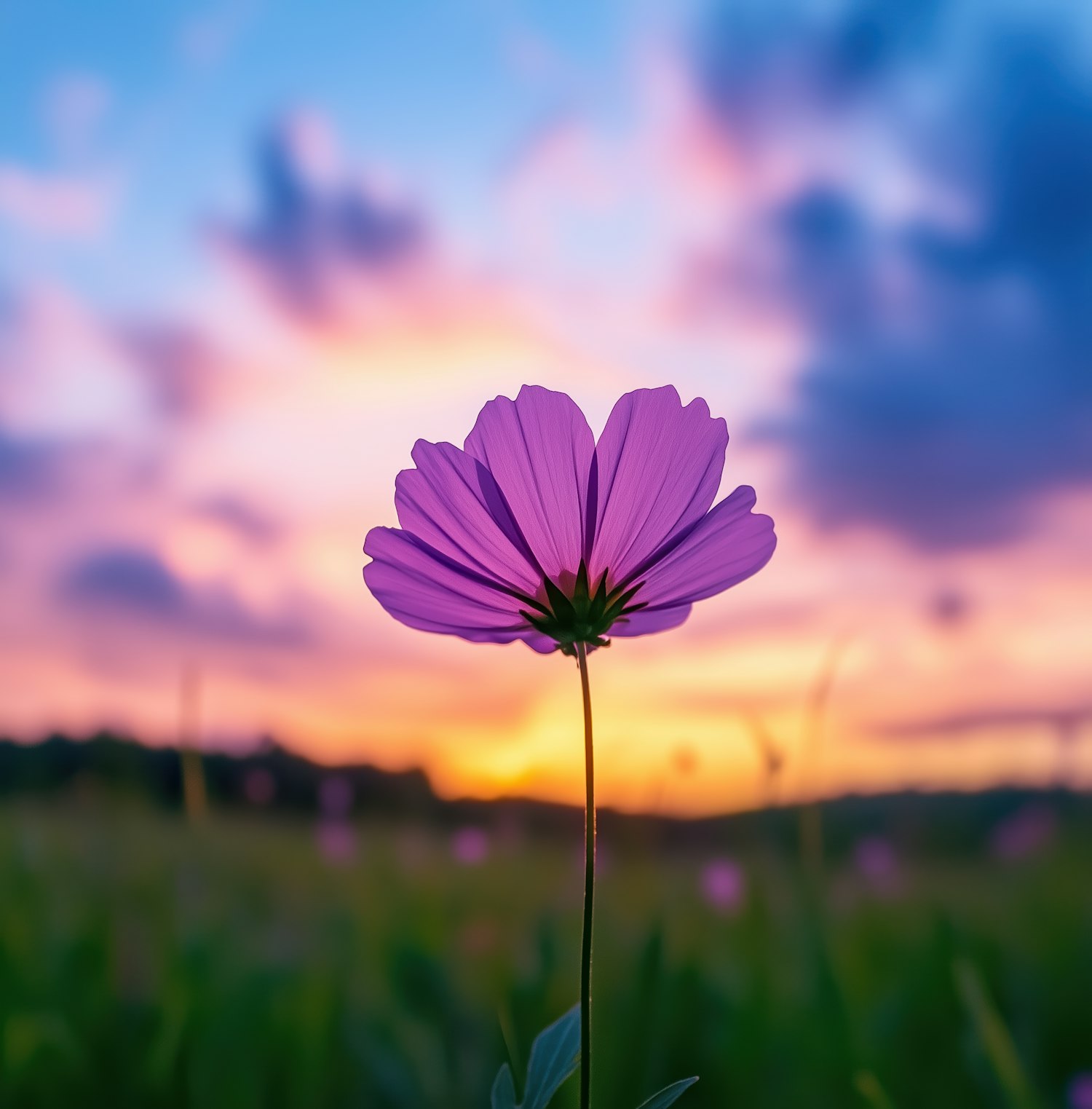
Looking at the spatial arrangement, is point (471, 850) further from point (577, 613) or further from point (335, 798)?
point (577, 613)

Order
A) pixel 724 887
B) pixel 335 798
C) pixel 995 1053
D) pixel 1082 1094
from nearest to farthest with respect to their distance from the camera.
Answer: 1. pixel 995 1053
2. pixel 1082 1094
3. pixel 724 887
4. pixel 335 798

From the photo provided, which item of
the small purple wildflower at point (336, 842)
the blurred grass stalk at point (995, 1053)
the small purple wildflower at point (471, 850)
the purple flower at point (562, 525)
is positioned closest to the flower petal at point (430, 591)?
the purple flower at point (562, 525)

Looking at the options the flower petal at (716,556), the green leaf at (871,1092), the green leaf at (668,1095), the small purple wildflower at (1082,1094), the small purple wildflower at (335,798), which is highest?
the flower petal at (716,556)

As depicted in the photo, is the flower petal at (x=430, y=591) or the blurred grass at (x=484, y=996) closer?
the flower petal at (x=430, y=591)

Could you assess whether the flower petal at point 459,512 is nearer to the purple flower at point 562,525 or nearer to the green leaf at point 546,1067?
the purple flower at point 562,525

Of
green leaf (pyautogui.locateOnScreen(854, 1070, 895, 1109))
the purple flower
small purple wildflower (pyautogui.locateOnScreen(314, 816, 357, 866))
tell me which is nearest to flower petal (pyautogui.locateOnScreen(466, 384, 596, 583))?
the purple flower

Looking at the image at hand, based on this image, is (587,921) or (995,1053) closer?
(587,921)

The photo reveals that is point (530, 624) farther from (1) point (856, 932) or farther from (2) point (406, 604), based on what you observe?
(1) point (856, 932)

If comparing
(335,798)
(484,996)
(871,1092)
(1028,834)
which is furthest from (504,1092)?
(1028,834)

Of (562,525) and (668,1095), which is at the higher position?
(562,525)
